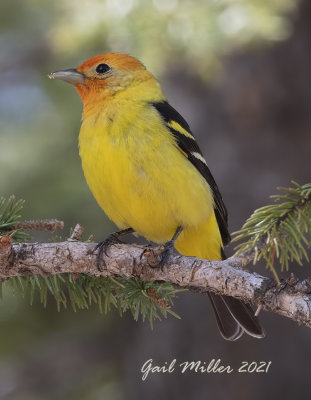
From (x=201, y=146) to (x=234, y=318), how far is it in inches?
98.5

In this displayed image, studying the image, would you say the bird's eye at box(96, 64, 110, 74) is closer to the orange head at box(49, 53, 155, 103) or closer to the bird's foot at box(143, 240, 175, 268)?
the orange head at box(49, 53, 155, 103)

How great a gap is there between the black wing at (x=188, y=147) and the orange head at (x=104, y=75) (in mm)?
317

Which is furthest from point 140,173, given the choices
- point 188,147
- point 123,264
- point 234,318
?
point 234,318

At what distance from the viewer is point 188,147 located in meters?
3.92

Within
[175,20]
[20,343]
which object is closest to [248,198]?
[175,20]

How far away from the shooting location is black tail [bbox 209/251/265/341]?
342 cm

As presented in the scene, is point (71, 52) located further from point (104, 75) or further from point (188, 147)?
point (188, 147)

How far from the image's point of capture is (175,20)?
408 centimetres

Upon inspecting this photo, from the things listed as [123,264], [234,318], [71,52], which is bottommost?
[234,318]

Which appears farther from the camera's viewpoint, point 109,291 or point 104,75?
point 104,75

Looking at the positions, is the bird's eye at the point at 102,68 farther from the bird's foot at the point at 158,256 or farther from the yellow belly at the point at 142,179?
the bird's foot at the point at 158,256

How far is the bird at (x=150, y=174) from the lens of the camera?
3492 millimetres

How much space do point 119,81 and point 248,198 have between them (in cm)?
191

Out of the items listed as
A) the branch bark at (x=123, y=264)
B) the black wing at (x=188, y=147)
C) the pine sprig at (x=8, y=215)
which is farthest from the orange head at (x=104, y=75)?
the branch bark at (x=123, y=264)
